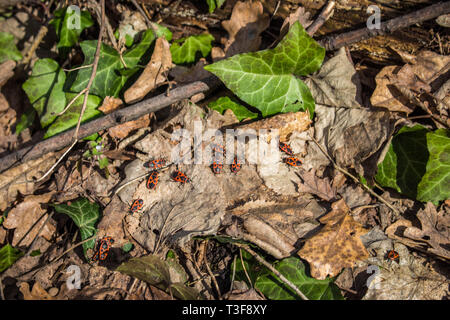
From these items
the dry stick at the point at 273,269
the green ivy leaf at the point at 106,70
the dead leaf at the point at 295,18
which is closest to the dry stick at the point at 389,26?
the dead leaf at the point at 295,18

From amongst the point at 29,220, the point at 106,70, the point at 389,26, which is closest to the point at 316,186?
the point at 389,26

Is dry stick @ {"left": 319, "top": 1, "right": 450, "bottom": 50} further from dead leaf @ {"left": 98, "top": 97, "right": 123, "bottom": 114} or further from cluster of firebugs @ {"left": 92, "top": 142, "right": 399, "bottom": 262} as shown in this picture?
dead leaf @ {"left": 98, "top": 97, "right": 123, "bottom": 114}

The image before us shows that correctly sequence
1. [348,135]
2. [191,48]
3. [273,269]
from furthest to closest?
[191,48], [348,135], [273,269]

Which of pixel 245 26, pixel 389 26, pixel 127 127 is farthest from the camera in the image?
pixel 245 26

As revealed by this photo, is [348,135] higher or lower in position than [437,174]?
higher

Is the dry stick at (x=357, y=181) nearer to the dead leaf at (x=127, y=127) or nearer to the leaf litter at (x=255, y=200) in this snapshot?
the leaf litter at (x=255, y=200)

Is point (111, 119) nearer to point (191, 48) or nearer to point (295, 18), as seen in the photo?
point (191, 48)
